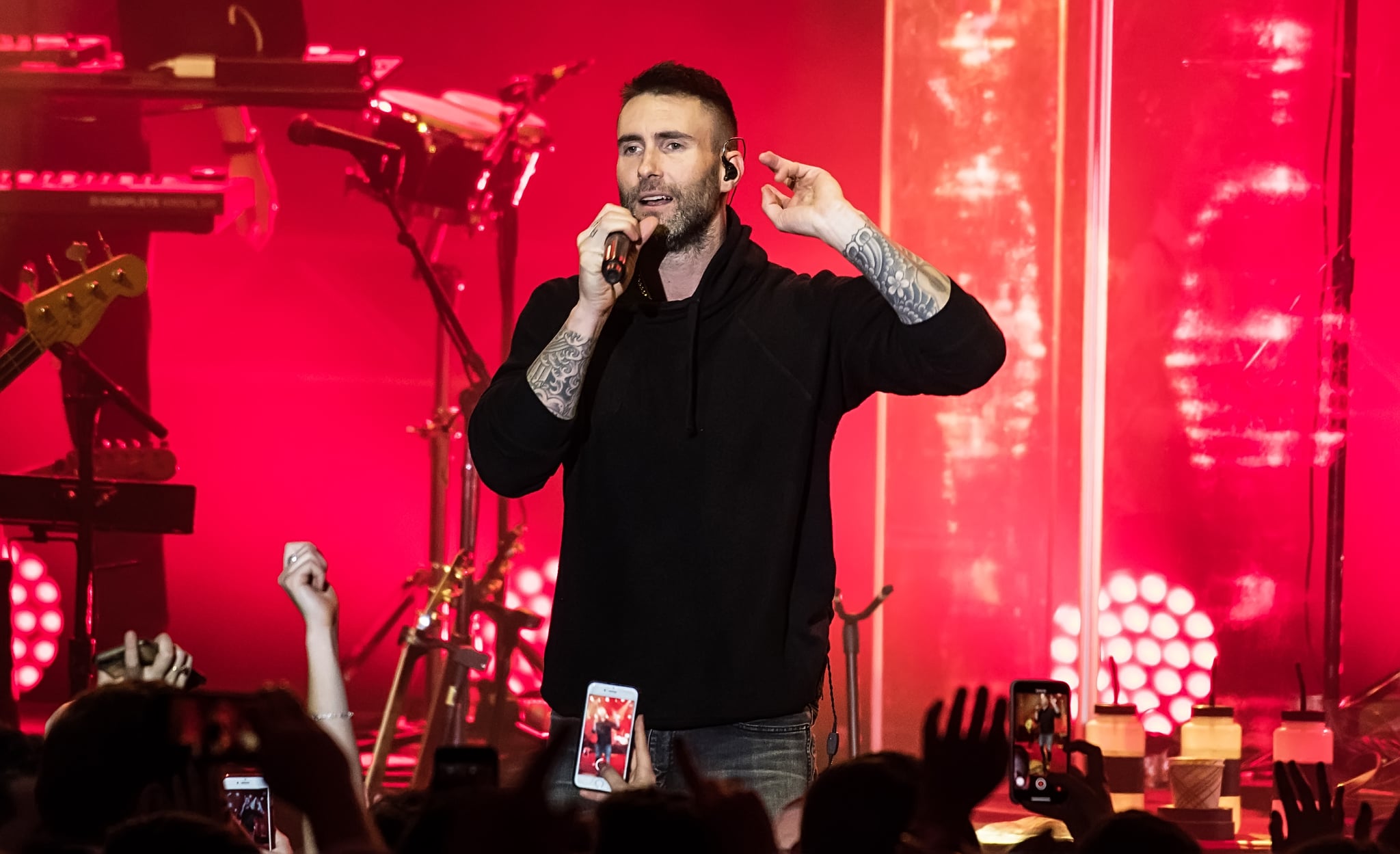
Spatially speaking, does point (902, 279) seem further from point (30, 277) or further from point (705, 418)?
point (30, 277)

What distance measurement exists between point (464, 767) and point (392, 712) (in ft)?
10.6

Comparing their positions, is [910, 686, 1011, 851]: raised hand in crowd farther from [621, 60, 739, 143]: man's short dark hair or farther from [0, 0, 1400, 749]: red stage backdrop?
[0, 0, 1400, 749]: red stage backdrop

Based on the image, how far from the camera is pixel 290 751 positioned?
129 centimetres

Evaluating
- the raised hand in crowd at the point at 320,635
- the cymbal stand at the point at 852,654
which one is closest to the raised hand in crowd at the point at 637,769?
the raised hand in crowd at the point at 320,635

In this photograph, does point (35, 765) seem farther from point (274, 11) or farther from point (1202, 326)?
point (1202, 326)

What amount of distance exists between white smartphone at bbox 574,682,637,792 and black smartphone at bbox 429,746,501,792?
1.61ft

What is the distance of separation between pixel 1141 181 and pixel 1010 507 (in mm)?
1321

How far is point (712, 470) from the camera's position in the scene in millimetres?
2156

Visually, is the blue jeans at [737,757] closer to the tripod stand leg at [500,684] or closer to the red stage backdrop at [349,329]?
the tripod stand leg at [500,684]

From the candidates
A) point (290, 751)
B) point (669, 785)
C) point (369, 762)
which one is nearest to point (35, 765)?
point (290, 751)

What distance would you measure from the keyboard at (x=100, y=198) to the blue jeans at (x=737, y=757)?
3879mm

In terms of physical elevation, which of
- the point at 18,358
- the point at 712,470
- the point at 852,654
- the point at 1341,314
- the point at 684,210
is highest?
the point at 1341,314

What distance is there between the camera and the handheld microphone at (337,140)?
460cm

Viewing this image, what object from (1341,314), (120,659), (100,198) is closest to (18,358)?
(100,198)
